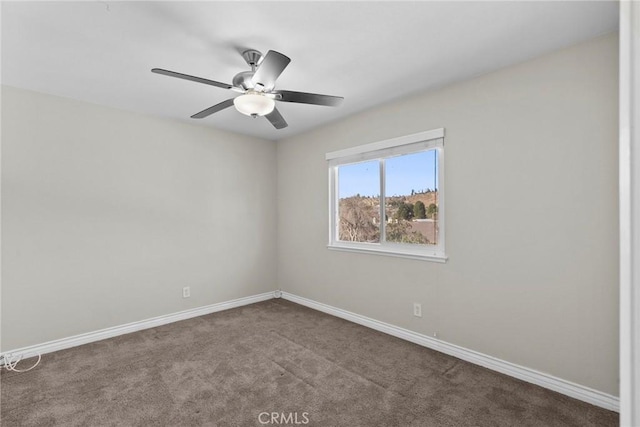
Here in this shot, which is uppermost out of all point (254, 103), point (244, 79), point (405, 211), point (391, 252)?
point (244, 79)

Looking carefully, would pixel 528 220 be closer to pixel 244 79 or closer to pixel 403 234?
pixel 403 234

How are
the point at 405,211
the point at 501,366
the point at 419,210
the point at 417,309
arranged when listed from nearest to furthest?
the point at 501,366, the point at 417,309, the point at 419,210, the point at 405,211

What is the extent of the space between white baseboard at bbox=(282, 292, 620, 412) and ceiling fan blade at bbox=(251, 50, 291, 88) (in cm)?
258

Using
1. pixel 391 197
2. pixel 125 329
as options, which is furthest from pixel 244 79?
pixel 125 329

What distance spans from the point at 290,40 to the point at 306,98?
1.24 feet

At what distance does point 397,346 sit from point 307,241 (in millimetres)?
1798

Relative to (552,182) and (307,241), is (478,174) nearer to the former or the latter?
(552,182)

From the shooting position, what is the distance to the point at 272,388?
227 centimetres

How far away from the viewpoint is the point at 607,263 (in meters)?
2.03

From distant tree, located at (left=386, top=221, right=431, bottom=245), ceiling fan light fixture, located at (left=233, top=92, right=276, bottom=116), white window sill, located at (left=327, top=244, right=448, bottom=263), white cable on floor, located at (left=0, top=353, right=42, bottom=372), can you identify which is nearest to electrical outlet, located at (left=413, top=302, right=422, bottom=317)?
white window sill, located at (left=327, top=244, right=448, bottom=263)

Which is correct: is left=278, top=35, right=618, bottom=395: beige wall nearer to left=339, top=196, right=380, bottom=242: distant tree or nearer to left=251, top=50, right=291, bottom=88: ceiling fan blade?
left=339, top=196, right=380, bottom=242: distant tree

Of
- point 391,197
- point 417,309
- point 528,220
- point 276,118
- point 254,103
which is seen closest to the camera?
point 254,103

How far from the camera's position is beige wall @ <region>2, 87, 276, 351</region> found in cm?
277

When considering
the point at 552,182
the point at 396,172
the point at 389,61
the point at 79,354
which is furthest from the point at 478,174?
the point at 79,354
